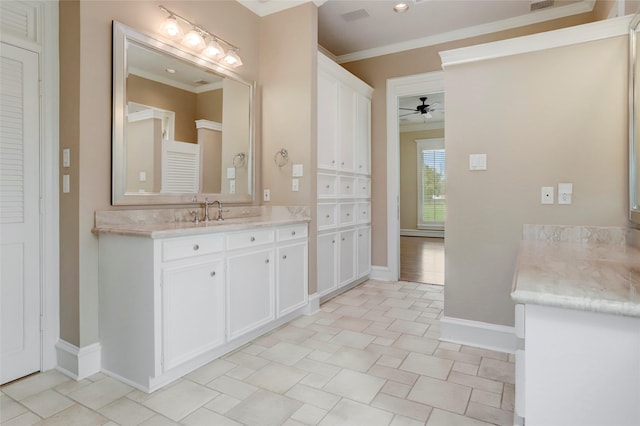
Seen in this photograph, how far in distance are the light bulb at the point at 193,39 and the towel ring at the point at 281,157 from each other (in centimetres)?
114

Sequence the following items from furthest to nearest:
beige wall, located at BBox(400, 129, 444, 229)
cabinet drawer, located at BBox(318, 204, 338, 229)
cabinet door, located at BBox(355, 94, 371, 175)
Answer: beige wall, located at BBox(400, 129, 444, 229)
cabinet door, located at BBox(355, 94, 371, 175)
cabinet drawer, located at BBox(318, 204, 338, 229)

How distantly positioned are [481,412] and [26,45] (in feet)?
10.8

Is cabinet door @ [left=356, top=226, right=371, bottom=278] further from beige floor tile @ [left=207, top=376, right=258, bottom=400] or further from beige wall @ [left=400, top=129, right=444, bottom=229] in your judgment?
beige wall @ [left=400, top=129, right=444, bottom=229]

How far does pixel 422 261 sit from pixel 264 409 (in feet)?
15.6

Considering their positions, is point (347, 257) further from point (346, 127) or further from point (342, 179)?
point (346, 127)

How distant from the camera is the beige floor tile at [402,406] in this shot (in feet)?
6.08

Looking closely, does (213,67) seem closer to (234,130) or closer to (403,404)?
(234,130)

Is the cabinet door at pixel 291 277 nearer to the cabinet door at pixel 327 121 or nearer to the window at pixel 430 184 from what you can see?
the cabinet door at pixel 327 121

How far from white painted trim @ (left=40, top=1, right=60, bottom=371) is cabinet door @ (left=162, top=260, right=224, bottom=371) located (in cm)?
85

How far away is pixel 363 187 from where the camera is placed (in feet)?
15.5

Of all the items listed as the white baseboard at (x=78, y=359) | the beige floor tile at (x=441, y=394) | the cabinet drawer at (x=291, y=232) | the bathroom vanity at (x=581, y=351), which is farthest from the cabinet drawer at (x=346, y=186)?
the bathroom vanity at (x=581, y=351)

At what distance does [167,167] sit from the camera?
9.05ft

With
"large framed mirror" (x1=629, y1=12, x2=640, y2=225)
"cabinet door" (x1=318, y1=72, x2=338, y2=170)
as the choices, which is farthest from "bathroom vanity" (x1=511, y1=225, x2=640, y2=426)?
"cabinet door" (x1=318, y1=72, x2=338, y2=170)

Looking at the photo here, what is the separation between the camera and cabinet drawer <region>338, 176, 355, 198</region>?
419 cm
